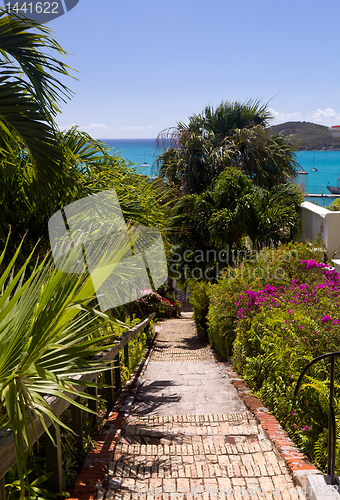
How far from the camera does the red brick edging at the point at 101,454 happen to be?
2316 mm

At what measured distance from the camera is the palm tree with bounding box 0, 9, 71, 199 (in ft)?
10.3

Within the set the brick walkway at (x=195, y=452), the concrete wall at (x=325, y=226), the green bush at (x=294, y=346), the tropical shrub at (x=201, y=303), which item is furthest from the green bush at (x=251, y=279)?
the tropical shrub at (x=201, y=303)

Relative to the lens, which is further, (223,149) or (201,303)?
(223,149)

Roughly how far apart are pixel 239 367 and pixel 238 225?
4.82m

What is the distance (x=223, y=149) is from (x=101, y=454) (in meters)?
10.4

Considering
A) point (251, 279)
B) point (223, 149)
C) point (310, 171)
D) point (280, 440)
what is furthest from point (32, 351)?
point (310, 171)

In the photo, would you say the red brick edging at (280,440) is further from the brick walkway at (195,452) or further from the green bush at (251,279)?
the green bush at (251,279)

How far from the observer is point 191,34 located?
8312 mm

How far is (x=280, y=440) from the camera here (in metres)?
2.86

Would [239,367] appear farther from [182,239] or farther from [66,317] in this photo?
[182,239]

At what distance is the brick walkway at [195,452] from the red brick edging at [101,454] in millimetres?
63

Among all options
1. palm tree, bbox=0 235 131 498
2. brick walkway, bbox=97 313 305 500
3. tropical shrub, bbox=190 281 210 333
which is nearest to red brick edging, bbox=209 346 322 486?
brick walkway, bbox=97 313 305 500

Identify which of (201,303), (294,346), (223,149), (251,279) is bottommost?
(201,303)

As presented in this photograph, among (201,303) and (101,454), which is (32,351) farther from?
(201,303)
